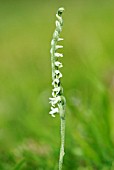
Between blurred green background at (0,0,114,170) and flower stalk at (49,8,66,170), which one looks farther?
blurred green background at (0,0,114,170)

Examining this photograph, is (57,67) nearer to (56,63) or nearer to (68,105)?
Result: (56,63)

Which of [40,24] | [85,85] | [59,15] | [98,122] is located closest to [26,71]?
[85,85]

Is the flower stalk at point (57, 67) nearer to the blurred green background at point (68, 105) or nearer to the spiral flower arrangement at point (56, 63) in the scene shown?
the spiral flower arrangement at point (56, 63)

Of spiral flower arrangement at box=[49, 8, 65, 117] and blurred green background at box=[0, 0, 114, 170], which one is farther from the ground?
blurred green background at box=[0, 0, 114, 170]

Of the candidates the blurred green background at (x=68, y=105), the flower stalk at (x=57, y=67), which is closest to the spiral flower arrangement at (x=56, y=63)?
the flower stalk at (x=57, y=67)

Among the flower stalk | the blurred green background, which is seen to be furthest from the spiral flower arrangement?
the blurred green background

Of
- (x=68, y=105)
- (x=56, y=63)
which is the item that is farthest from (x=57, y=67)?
(x=68, y=105)

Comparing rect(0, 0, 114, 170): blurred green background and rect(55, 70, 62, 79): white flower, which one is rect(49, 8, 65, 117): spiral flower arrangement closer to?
rect(55, 70, 62, 79): white flower

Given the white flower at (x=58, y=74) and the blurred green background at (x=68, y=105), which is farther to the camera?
the blurred green background at (x=68, y=105)
